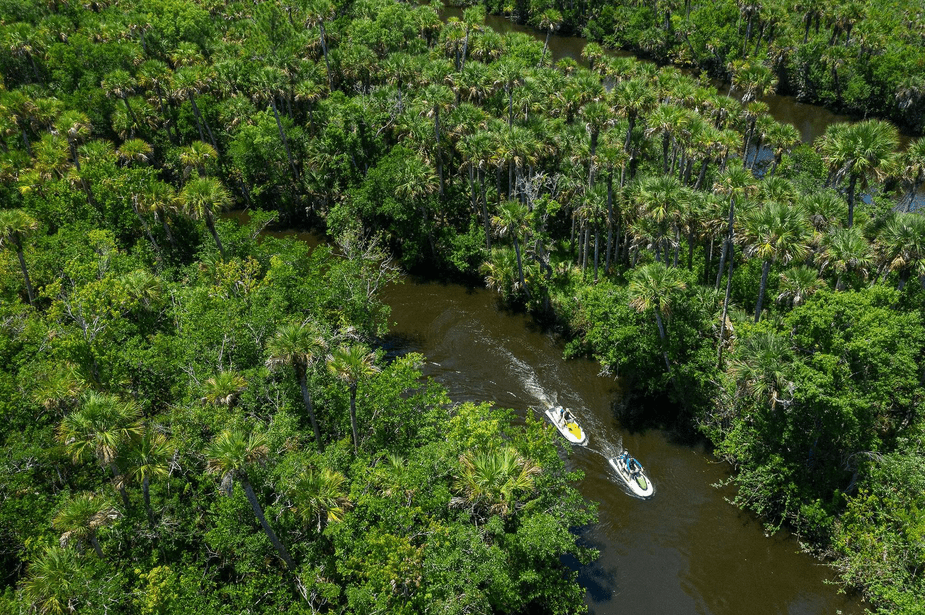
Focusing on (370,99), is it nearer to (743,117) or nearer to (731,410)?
(743,117)

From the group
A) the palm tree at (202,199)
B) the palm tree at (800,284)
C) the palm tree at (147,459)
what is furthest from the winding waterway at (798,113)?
the palm tree at (147,459)

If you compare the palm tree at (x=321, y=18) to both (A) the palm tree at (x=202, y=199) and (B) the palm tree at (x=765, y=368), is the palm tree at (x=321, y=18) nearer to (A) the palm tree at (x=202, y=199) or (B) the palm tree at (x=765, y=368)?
(A) the palm tree at (x=202, y=199)

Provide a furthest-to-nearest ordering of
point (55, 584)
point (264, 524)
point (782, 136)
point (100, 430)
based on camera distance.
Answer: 1. point (782, 136)
2. point (264, 524)
3. point (100, 430)
4. point (55, 584)

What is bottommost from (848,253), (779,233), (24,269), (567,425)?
(567,425)

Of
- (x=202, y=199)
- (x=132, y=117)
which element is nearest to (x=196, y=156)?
(x=202, y=199)

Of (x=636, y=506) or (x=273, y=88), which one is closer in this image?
(x=636, y=506)

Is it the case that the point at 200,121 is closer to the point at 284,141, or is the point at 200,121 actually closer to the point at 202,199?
the point at 284,141

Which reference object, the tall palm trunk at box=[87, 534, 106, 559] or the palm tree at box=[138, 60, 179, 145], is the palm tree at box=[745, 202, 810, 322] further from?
the palm tree at box=[138, 60, 179, 145]
